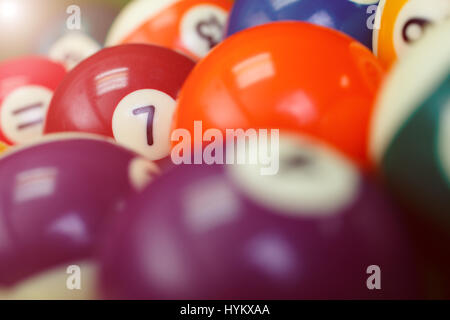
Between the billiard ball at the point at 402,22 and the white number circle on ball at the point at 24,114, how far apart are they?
763mm

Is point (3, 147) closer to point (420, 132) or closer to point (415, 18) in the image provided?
point (415, 18)

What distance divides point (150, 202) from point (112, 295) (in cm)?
10

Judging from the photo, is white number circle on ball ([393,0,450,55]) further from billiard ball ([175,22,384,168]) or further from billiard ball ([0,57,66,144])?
billiard ball ([0,57,66,144])

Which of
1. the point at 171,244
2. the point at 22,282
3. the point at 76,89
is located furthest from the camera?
the point at 76,89

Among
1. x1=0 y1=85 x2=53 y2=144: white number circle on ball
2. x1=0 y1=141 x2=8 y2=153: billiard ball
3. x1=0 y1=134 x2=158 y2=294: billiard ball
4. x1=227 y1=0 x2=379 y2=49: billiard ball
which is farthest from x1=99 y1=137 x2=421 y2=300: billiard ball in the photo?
x1=0 y1=85 x2=53 y2=144: white number circle on ball

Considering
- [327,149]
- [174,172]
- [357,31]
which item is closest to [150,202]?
[174,172]

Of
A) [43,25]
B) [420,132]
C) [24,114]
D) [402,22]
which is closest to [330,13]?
[402,22]

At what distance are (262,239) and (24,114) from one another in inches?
41.5

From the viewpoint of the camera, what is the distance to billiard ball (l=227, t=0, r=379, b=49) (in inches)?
49.1

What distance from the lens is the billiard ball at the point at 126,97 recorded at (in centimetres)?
113

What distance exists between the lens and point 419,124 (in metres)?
0.67
